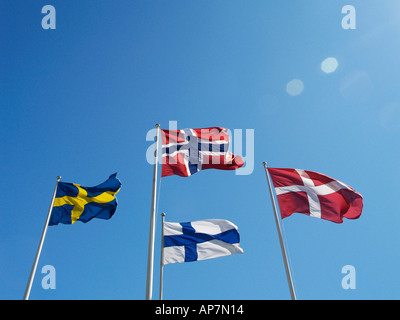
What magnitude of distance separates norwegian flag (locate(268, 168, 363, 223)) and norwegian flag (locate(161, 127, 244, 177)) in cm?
251

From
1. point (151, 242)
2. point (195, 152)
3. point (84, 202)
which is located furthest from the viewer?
point (84, 202)

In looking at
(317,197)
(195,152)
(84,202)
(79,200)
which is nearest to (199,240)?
(195,152)

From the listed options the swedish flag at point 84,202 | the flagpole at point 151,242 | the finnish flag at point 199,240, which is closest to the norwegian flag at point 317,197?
the finnish flag at point 199,240

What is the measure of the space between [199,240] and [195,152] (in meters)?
4.77

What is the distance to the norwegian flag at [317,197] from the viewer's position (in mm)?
13672

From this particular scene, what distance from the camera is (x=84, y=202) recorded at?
51.2ft

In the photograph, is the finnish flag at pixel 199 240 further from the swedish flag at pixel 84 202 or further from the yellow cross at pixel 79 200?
the yellow cross at pixel 79 200

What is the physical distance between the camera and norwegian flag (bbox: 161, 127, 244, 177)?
12438mm

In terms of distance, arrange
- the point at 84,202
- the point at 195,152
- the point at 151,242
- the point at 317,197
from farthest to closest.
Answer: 1. the point at 84,202
2. the point at 317,197
3. the point at 195,152
4. the point at 151,242

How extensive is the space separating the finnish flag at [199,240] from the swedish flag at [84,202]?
3192 millimetres

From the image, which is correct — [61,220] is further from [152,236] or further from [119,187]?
[152,236]

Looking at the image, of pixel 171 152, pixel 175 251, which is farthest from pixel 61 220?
pixel 171 152

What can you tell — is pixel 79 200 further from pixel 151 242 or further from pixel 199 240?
pixel 151 242
